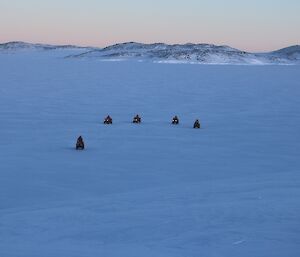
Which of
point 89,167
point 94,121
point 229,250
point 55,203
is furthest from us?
point 94,121

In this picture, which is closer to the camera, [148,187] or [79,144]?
[148,187]

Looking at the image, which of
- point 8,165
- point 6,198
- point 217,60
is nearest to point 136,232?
point 6,198

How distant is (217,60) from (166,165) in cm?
16738

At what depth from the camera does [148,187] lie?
13391mm

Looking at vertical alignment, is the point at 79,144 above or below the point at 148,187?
above

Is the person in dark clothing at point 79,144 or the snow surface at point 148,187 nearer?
the snow surface at point 148,187

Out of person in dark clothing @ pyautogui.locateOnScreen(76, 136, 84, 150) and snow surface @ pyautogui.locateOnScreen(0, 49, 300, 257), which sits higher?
person in dark clothing @ pyautogui.locateOnScreen(76, 136, 84, 150)

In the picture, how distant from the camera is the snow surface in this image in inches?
356

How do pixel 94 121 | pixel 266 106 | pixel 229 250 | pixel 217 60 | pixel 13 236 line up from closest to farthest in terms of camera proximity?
pixel 229 250
pixel 13 236
pixel 94 121
pixel 266 106
pixel 217 60

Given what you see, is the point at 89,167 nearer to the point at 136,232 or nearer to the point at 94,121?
the point at 136,232

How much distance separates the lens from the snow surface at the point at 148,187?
356 inches

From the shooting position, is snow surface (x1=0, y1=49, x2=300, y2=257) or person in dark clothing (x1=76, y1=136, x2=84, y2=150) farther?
person in dark clothing (x1=76, y1=136, x2=84, y2=150)

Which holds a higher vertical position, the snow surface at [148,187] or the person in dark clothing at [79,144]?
the person in dark clothing at [79,144]

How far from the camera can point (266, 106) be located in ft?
119
